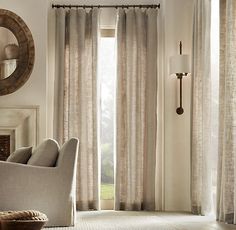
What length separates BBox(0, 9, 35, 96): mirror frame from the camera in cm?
691

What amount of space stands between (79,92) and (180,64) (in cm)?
120

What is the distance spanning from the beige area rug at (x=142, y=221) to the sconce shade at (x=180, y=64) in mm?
1541

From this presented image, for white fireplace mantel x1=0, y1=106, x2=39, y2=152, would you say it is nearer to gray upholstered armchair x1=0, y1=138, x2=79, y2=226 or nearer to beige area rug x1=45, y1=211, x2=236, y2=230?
beige area rug x1=45, y1=211, x2=236, y2=230

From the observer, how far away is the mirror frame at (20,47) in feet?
22.7

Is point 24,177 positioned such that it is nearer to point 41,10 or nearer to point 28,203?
point 28,203

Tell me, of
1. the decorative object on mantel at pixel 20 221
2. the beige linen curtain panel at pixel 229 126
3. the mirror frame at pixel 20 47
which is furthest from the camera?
the mirror frame at pixel 20 47

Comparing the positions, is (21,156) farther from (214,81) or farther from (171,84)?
(171,84)

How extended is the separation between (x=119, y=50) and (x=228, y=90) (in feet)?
6.54

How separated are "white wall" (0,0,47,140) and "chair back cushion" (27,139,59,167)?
1748mm

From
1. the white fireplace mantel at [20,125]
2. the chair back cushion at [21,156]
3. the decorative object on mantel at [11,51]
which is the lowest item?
the chair back cushion at [21,156]

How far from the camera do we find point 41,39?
22.9 ft

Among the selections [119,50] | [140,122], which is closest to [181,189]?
[140,122]

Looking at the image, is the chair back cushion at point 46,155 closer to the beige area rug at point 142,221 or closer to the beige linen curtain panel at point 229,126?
the beige area rug at point 142,221

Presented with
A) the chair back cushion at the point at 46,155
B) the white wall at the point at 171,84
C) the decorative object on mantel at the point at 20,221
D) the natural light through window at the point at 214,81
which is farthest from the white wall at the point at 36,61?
the decorative object on mantel at the point at 20,221
